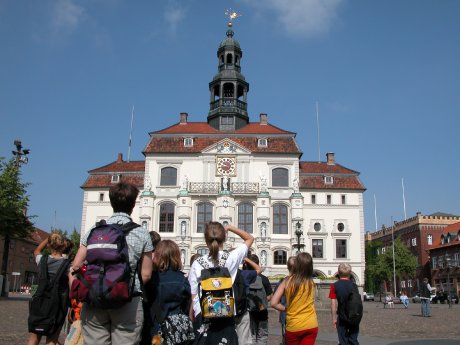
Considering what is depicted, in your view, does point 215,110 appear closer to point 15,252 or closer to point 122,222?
point 15,252

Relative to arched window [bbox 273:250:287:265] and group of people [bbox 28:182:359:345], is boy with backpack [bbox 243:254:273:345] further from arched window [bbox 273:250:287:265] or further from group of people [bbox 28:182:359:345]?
arched window [bbox 273:250:287:265]


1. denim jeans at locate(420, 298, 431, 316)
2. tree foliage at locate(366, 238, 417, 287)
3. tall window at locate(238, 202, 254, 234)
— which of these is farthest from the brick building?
denim jeans at locate(420, 298, 431, 316)

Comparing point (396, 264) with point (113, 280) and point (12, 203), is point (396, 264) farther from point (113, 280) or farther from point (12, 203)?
point (113, 280)

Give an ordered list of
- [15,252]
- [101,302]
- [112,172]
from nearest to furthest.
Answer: [101,302]
[112,172]
[15,252]

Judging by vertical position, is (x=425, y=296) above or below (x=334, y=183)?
below

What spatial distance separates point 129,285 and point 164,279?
3.61ft

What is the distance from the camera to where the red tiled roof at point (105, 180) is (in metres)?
48.8

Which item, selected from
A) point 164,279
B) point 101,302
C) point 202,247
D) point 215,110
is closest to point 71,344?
point 164,279

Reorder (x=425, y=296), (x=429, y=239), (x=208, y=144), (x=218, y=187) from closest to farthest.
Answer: (x=425, y=296) < (x=218, y=187) < (x=208, y=144) < (x=429, y=239)

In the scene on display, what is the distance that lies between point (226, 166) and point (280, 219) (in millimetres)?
7338

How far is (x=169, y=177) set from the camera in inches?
1870

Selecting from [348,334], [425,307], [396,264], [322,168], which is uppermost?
[322,168]

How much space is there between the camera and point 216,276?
5137 millimetres

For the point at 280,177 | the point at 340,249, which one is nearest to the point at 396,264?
the point at 340,249
